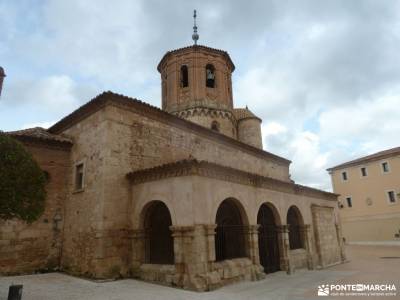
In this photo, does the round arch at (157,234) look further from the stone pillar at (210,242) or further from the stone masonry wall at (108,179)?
the stone pillar at (210,242)

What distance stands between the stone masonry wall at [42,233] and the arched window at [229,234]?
20.2ft

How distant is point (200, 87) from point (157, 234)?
997 cm

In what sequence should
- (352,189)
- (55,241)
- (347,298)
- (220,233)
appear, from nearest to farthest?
(347,298) → (220,233) → (55,241) → (352,189)

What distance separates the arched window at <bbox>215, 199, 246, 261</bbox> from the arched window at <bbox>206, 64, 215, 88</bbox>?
370 inches

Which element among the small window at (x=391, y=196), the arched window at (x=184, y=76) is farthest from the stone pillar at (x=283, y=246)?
the small window at (x=391, y=196)

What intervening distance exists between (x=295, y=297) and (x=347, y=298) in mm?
1279

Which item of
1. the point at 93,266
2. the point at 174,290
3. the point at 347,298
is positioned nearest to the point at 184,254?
the point at 174,290

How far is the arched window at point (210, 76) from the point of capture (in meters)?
18.9

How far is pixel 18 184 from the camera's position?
6656 mm

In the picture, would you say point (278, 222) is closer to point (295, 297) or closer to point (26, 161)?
point (295, 297)

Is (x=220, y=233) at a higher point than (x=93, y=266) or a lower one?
higher

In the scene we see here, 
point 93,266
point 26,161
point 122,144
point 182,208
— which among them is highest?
point 122,144

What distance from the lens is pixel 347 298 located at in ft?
25.2

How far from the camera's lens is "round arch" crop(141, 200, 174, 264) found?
1053cm
